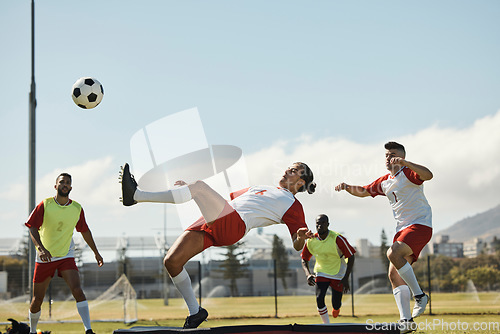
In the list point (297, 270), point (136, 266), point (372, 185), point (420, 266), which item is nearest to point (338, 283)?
point (372, 185)

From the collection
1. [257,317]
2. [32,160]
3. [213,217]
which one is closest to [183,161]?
[213,217]

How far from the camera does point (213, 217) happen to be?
719 cm

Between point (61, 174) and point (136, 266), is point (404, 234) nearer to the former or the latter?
point (61, 174)

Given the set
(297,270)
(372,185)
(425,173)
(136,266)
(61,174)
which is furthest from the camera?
(136,266)

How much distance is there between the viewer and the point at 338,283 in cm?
1107

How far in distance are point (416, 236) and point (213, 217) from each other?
2.66 m

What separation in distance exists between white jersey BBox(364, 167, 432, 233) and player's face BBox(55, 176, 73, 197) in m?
5.11

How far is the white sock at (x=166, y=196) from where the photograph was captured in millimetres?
6867

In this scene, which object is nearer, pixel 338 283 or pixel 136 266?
pixel 338 283

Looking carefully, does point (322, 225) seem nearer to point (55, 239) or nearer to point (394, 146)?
point (394, 146)

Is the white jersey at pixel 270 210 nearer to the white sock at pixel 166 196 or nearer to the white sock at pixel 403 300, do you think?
the white sock at pixel 166 196

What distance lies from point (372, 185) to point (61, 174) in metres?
4.96

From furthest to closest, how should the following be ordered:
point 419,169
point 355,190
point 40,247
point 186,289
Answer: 1. point 40,247
2. point 355,190
3. point 186,289
4. point 419,169

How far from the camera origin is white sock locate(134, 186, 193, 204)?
687cm
